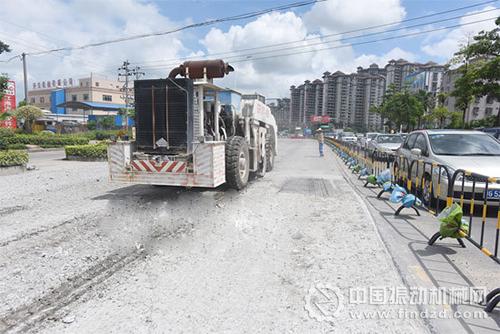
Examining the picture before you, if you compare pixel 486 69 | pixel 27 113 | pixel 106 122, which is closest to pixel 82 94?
pixel 106 122

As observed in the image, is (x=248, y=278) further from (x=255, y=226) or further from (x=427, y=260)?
(x=427, y=260)

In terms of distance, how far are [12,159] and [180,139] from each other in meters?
7.74

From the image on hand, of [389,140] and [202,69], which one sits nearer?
[202,69]

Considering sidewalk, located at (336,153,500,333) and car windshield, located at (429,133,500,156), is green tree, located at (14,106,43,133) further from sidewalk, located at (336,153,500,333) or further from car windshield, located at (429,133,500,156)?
sidewalk, located at (336,153,500,333)

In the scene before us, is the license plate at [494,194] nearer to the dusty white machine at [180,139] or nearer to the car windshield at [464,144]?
the car windshield at [464,144]

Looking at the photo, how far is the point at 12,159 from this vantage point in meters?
11.1

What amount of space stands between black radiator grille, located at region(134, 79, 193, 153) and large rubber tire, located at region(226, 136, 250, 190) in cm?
113

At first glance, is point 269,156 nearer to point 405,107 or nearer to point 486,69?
point 486,69

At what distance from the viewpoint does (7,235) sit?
4.88 m

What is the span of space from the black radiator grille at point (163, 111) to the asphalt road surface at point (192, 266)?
1.29 meters

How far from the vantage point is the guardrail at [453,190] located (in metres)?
3.99

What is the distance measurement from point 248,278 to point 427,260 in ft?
7.28

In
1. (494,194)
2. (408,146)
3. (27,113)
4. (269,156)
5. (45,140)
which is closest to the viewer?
(494,194)

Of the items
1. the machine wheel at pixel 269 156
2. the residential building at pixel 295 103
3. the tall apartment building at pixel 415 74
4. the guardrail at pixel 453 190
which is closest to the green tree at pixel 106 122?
the machine wheel at pixel 269 156
